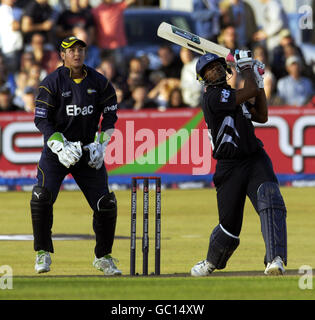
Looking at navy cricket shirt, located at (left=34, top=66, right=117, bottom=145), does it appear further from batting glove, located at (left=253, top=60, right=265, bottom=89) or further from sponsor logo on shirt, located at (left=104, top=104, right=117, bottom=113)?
batting glove, located at (left=253, top=60, right=265, bottom=89)

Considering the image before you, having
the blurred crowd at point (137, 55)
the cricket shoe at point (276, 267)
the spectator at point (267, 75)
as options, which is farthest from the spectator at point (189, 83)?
the cricket shoe at point (276, 267)

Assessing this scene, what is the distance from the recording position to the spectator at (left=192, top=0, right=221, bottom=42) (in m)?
23.2

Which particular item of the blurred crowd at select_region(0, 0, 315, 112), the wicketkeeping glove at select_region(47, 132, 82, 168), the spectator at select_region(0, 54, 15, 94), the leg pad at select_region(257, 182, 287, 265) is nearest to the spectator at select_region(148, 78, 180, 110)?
the blurred crowd at select_region(0, 0, 315, 112)

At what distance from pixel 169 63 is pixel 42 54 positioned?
9.21 feet

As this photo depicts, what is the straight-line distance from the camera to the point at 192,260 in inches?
480

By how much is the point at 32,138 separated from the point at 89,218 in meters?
3.97

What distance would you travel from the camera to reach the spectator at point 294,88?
2228 cm

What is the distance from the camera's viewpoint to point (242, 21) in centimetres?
2383

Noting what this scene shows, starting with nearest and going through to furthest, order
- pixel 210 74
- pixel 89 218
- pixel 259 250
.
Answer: pixel 210 74, pixel 259 250, pixel 89 218

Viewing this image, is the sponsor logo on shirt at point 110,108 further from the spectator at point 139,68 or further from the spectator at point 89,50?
the spectator at point 89,50

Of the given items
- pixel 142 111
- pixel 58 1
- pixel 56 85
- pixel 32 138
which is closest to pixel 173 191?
pixel 142 111

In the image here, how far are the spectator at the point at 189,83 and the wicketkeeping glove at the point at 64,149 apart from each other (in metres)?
11.2

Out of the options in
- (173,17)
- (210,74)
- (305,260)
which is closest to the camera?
(210,74)

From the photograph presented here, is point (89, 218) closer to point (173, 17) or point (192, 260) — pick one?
point (192, 260)
